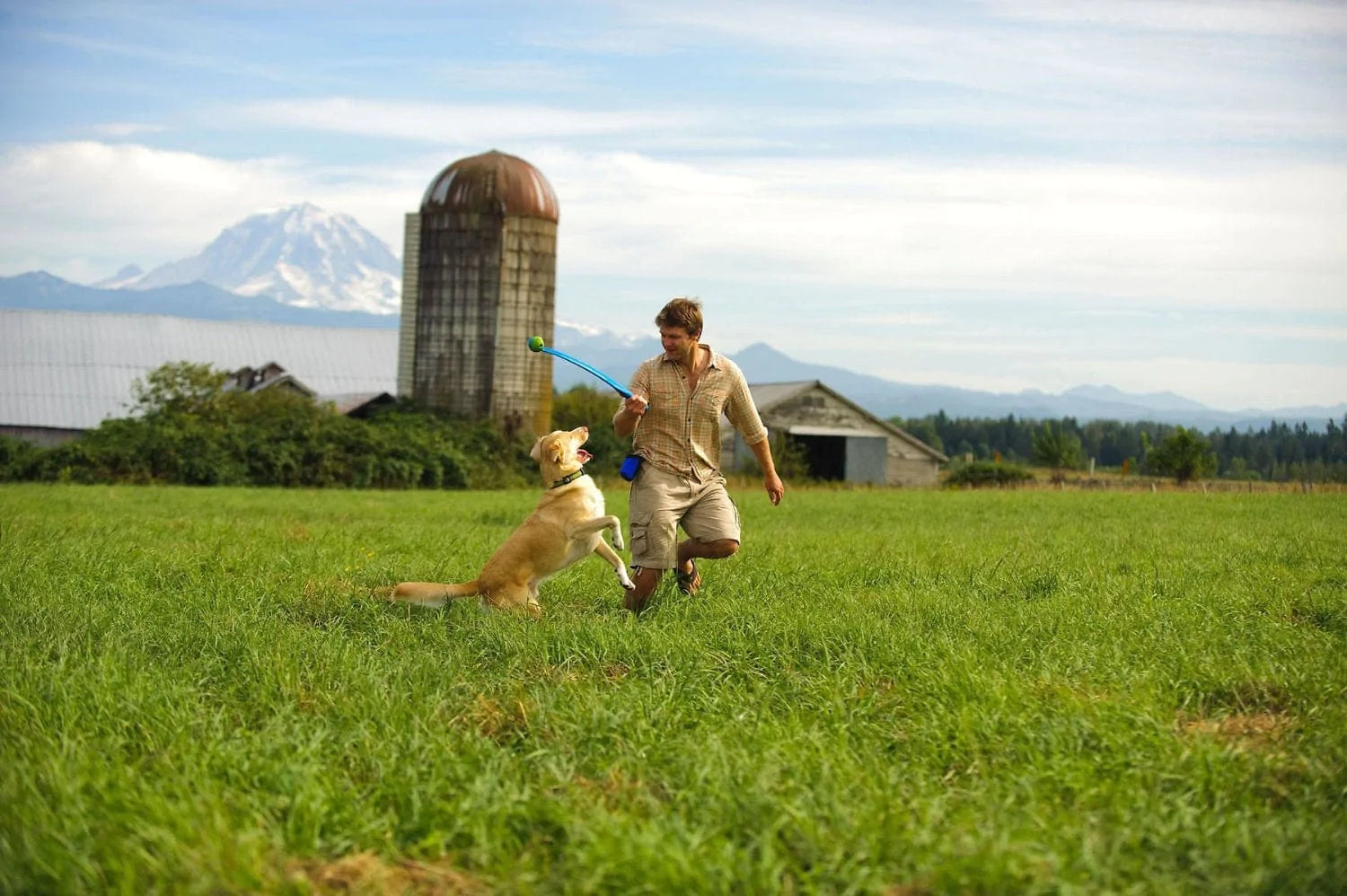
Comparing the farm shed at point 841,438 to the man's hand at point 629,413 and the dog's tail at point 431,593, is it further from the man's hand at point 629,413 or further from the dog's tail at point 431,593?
the dog's tail at point 431,593

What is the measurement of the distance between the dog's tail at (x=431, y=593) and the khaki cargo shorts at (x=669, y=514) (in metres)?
1.14

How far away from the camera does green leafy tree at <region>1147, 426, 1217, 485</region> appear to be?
160ft

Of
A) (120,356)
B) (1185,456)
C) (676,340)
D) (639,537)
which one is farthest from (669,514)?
(120,356)

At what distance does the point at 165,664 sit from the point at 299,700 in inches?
41.0

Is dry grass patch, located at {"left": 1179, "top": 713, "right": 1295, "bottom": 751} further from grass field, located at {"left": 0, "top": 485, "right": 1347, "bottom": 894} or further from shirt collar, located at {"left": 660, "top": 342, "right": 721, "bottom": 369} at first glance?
shirt collar, located at {"left": 660, "top": 342, "right": 721, "bottom": 369}

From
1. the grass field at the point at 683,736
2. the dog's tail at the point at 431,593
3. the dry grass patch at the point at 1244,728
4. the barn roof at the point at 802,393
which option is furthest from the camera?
the barn roof at the point at 802,393

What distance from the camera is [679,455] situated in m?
8.66

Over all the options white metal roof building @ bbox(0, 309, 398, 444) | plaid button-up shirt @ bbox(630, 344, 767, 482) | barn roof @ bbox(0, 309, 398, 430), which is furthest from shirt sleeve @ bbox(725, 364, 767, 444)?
barn roof @ bbox(0, 309, 398, 430)

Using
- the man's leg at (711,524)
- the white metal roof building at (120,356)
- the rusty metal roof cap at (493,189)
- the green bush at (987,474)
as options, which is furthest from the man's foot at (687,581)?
the white metal roof building at (120,356)

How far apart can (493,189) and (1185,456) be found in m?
28.4

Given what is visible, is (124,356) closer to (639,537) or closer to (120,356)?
(120,356)

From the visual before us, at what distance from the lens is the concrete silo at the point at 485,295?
37.5m

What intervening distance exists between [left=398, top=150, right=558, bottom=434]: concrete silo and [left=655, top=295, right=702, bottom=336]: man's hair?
96.0 feet

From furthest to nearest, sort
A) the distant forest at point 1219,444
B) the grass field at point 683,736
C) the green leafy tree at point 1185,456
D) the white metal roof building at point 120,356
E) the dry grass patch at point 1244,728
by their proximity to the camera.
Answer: the white metal roof building at point 120,356, the green leafy tree at point 1185,456, the distant forest at point 1219,444, the dry grass patch at point 1244,728, the grass field at point 683,736
